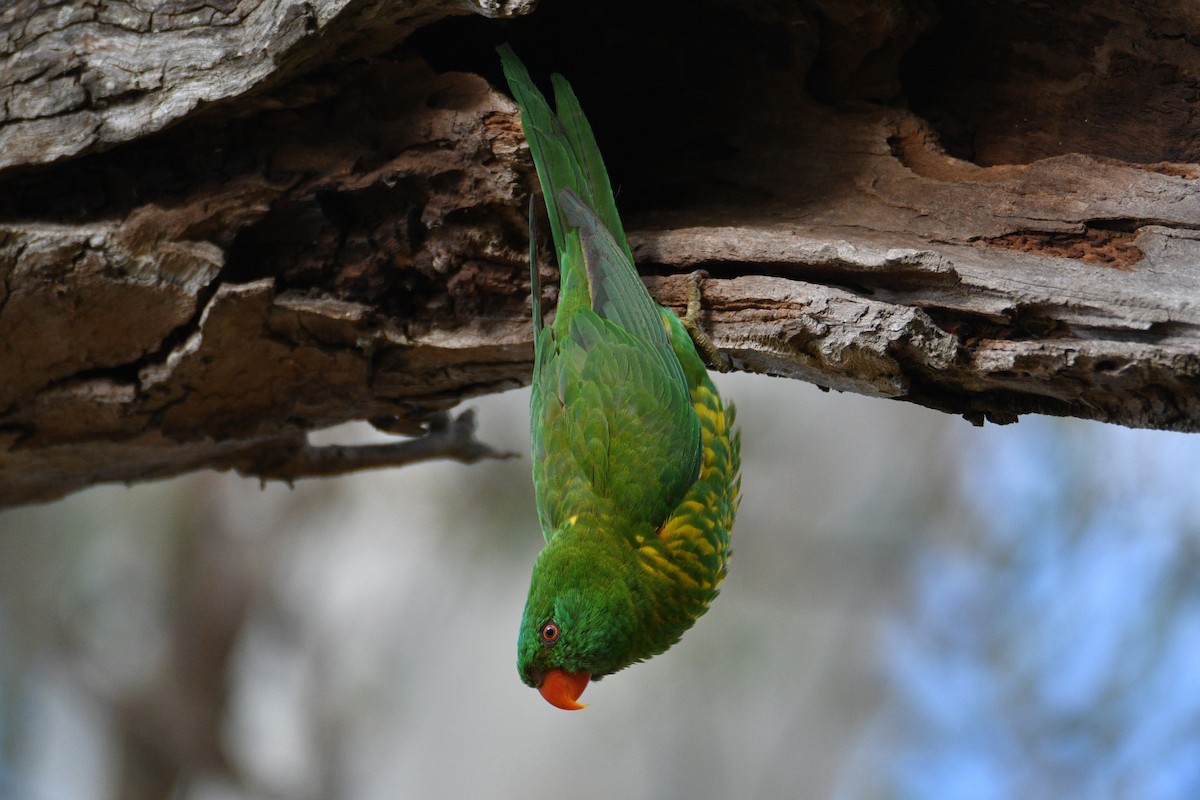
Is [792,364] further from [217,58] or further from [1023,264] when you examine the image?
[217,58]

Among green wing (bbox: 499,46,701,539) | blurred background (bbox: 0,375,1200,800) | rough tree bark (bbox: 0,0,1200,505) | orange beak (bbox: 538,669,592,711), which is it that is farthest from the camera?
blurred background (bbox: 0,375,1200,800)

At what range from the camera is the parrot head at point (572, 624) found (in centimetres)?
227

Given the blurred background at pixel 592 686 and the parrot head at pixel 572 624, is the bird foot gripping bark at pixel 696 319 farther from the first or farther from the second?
the blurred background at pixel 592 686

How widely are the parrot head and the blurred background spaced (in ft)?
14.4

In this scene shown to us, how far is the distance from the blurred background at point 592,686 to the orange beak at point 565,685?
4.41 m

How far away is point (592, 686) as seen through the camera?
26.0 feet

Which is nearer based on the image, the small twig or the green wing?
the green wing

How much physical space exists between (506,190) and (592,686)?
6.20 meters

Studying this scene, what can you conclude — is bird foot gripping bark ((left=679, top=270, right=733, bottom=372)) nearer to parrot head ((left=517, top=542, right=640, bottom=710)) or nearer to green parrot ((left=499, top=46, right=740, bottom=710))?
green parrot ((left=499, top=46, right=740, bottom=710))

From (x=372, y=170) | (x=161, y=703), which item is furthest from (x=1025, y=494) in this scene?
(x=161, y=703)

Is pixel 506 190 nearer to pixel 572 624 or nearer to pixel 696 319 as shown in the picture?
pixel 696 319

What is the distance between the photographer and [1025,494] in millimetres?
6168

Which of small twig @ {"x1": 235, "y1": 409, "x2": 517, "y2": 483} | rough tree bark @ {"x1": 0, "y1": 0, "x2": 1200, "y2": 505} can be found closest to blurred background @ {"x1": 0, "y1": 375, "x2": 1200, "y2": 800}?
small twig @ {"x1": 235, "y1": 409, "x2": 517, "y2": 483}

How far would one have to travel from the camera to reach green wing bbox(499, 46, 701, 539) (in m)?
2.44
